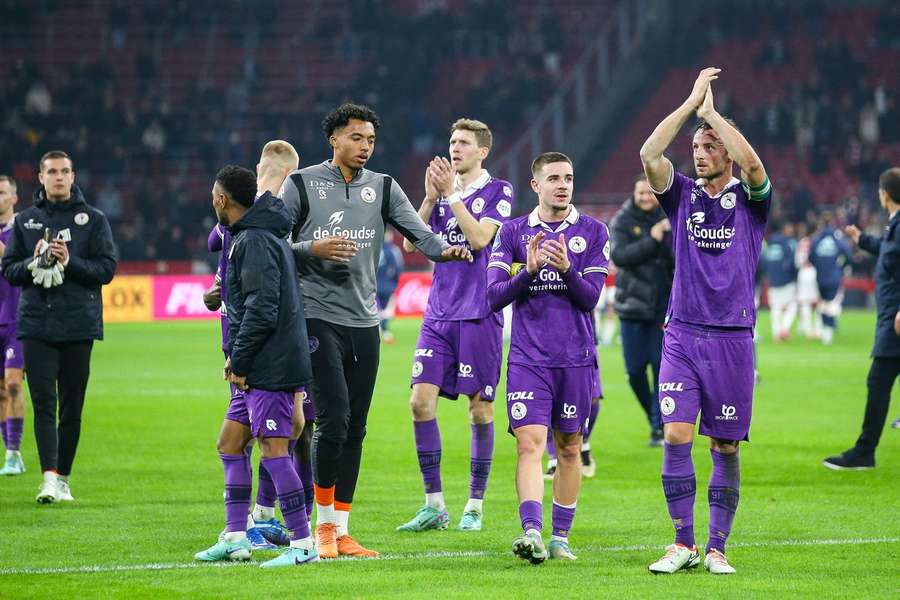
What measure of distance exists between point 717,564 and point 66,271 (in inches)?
204

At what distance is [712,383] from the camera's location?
24.8 ft

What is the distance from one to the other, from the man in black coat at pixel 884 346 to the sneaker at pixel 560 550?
4.70m

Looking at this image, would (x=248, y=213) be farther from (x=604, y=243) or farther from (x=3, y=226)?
(x=3, y=226)

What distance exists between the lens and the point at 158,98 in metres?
42.5

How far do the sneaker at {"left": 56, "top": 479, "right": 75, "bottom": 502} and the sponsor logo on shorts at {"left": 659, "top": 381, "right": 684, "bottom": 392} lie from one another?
15.5ft

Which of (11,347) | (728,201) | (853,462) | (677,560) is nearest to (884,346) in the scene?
(853,462)

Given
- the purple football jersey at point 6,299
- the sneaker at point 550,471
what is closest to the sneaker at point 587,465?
the sneaker at point 550,471

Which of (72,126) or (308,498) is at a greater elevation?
(72,126)

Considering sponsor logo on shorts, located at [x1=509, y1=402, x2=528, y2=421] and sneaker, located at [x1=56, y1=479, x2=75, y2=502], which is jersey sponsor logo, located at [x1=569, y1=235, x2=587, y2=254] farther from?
sneaker, located at [x1=56, y1=479, x2=75, y2=502]

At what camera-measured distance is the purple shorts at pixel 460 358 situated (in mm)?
9383

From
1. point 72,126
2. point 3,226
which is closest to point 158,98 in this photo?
point 72,126

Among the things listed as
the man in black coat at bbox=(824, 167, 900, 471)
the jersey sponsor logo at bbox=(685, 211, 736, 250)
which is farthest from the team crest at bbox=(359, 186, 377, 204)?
the man in black coat at bbox=(824, 167, 900, 471)

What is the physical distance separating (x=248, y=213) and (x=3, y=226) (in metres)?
5.11

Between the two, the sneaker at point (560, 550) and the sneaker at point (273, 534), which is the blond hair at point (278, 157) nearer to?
the sneaker at point (273, 534)
